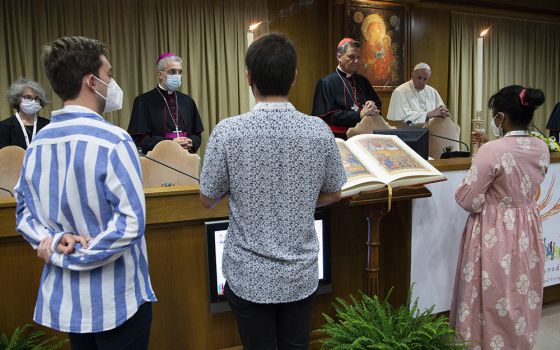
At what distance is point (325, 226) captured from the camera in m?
2.17

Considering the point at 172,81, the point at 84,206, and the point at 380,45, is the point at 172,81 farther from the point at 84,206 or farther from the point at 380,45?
the point at 380,45

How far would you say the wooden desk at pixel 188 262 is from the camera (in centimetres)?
182

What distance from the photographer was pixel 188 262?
2021 millimetres

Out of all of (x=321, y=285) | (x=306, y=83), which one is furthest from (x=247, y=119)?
(x=306, y=83)

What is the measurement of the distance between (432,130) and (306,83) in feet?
8.12

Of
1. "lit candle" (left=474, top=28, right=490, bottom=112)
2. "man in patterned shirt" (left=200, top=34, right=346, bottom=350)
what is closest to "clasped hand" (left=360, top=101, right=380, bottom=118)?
"lit candle" (left=474, top=28, right=490, bottom=112)

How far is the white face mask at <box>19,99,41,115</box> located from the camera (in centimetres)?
334

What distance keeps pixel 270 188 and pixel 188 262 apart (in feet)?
3.21

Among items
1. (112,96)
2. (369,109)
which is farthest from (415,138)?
(112,96)

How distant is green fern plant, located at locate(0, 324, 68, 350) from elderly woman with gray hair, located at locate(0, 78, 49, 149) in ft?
6.31

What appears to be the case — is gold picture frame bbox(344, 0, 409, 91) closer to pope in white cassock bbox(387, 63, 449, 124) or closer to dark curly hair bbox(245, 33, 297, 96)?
pope in white cassock bbox(387, 63, 449, 124)

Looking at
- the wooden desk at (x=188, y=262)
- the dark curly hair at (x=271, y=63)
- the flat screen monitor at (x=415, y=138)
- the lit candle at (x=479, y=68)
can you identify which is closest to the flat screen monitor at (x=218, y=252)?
the wooden desk at (x=188, y=262)

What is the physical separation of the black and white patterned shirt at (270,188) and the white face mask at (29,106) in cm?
272

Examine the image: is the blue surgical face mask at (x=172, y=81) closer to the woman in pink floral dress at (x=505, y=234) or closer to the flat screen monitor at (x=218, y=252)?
the flat screen monitor at (x=218, y=252)
